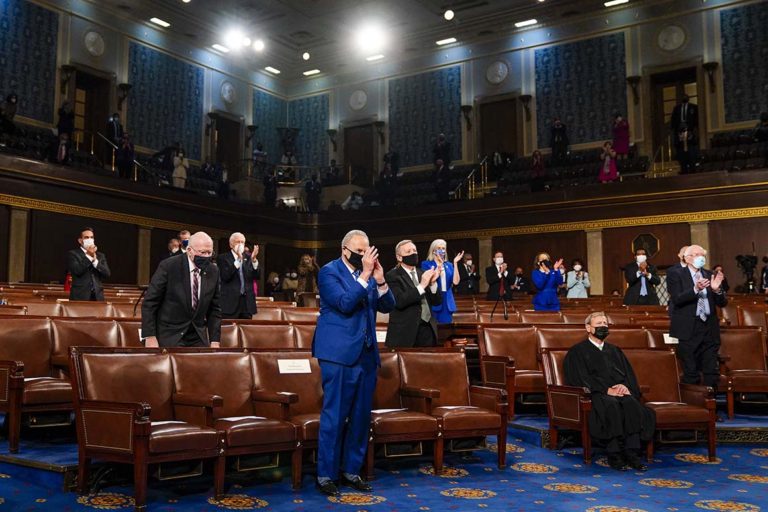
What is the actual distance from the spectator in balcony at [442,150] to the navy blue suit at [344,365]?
47.6 ft

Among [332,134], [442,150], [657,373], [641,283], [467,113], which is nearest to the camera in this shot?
[657,373]

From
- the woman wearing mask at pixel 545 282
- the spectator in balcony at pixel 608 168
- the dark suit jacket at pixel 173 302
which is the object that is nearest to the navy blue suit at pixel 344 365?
the dark suit jacket at pixel 173 302

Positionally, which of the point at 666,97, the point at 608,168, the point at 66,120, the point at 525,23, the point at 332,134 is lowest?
the point at 608,168

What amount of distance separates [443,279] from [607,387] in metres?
1.48

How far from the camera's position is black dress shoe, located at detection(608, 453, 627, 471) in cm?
493

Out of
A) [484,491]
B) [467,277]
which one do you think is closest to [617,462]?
[484,491]

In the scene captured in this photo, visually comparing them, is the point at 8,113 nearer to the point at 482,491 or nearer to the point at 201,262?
the point at 201,262

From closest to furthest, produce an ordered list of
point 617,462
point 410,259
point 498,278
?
point 617,462, point 410,259, point 498,278

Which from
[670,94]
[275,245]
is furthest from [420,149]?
[670,94]

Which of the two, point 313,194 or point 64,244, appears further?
point 313,194

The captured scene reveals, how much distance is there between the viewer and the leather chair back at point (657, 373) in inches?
226

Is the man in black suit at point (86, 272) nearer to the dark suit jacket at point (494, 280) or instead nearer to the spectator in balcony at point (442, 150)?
the dark suit jacket at point (494, 280)

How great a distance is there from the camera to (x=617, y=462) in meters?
4.95

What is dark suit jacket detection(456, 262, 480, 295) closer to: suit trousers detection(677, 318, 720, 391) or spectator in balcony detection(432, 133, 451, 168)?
spectator in balcony detection(432, 133, 451, 168)
